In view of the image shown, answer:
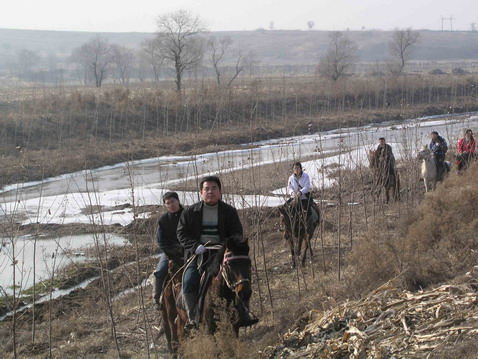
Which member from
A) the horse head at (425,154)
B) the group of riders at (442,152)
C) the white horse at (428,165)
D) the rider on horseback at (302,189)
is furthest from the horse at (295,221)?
the white horse at (428,165)

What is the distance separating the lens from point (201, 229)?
6910mm

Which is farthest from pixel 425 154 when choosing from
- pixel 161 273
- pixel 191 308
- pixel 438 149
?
pixel 191 308

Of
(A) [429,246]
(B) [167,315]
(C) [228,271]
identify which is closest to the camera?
(C) [228,271]

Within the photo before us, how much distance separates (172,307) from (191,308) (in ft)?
3.36

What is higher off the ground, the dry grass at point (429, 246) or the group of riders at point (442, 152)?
the group of riders at point (442, 152)

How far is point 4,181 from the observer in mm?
23922

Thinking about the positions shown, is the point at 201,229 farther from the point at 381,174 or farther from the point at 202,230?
the point at 381,174

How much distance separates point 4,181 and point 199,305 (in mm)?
19122

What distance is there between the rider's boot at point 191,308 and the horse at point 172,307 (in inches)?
20.4

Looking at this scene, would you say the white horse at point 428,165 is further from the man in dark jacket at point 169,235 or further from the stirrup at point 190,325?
the stirrup at point 190,325

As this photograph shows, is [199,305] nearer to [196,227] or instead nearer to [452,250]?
[196,227]

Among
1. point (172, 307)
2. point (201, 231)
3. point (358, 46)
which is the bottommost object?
point (172, 307)

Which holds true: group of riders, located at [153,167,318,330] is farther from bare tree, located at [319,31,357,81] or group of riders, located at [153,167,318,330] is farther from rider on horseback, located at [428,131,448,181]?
bare tree, located at [319,31,357,81]

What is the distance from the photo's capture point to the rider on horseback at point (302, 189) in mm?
10992
